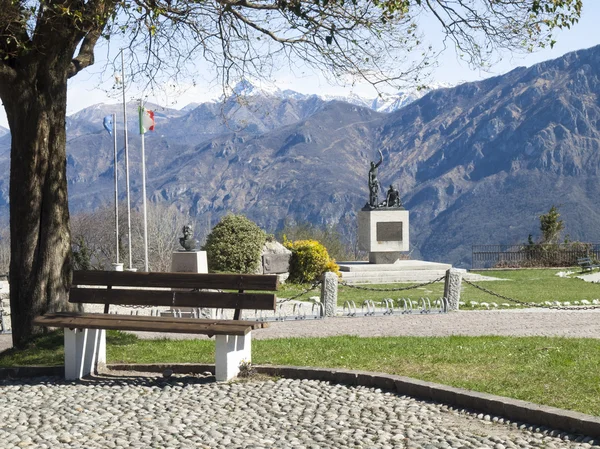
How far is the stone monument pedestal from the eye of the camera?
58.0 ft

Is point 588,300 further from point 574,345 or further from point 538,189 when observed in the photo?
point 538,189

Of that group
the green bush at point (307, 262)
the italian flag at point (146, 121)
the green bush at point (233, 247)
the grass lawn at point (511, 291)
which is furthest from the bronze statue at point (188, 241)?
the italian flag at point (146, 121)

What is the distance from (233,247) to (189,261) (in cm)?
463

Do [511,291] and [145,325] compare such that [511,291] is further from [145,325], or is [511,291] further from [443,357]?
[145,325]

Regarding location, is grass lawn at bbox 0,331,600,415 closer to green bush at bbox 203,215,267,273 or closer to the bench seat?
the bench seat

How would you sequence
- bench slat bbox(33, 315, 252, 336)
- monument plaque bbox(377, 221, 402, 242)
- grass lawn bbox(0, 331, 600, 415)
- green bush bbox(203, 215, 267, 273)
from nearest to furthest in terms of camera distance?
grass lawn bbox(0, 331, 600, 415), bench slat bbox(33, 315, 252, 336), green bush bbox(203, 215, 267, 273), monument plaque bbox(377, 221, 402, 242)

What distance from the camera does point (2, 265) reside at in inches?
1756

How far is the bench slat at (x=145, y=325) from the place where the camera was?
301 inches

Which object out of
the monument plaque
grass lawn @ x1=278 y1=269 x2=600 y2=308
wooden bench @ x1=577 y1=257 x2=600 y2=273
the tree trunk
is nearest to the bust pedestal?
the monument plaque

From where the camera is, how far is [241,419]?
6402 mm

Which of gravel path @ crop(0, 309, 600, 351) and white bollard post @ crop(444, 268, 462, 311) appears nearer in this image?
gravel path @ crop(0, 309, 600, 351)

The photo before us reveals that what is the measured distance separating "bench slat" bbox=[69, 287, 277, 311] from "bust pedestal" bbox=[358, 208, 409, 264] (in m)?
20.2

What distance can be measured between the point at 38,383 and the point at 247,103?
19.1ft

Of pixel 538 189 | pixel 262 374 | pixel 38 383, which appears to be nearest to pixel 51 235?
pixel 38 383
